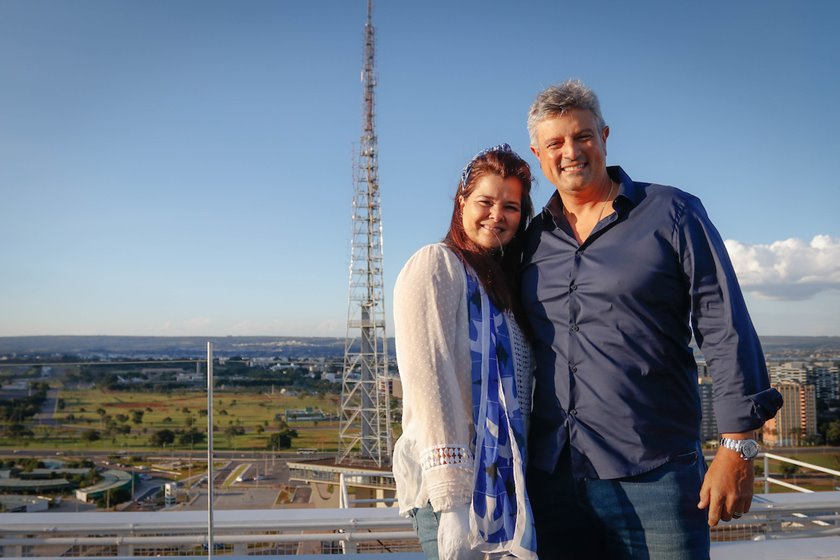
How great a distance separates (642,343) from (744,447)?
10.7 inches

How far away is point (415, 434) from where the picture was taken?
139cm

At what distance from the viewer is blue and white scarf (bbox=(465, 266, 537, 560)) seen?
1342 mm

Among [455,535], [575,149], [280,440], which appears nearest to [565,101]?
[575,149]

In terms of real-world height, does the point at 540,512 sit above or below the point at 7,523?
above

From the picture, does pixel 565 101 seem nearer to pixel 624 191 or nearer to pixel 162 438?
pixel 624 191

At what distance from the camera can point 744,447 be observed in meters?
1.32

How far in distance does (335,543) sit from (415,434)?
2.10 meters

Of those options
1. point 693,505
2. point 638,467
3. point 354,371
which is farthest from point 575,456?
point 354,371

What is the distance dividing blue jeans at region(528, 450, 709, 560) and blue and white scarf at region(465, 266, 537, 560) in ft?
0.44

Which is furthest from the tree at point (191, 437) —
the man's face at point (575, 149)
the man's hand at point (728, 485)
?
the man's hand at point (728, 485)

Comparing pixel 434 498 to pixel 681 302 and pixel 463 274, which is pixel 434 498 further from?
pixel 681 302

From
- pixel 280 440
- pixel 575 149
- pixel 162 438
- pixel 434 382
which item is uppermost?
pixel 575 149

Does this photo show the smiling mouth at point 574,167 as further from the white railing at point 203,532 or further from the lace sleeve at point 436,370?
the white railing at point 203,532

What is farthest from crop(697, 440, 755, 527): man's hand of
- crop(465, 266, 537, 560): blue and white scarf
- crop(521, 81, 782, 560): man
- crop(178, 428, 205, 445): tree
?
crop(178, 428, 205, 445): tree
